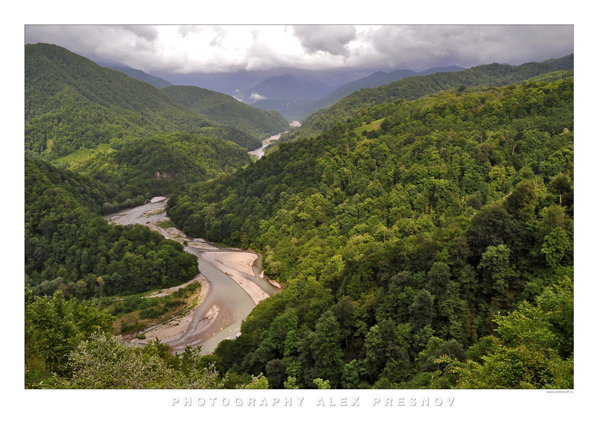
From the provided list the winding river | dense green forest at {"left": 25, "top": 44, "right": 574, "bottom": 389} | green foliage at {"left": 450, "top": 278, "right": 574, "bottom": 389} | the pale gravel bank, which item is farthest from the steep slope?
green foliage at {"left": 450, "top": 278, "right": 574, "bottom": 389}

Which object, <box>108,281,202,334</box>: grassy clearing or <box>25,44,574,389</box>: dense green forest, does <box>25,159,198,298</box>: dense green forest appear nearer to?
<box>25,44,574,389</box>: dense green forest

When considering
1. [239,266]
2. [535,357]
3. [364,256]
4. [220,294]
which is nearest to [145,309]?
[220,294]

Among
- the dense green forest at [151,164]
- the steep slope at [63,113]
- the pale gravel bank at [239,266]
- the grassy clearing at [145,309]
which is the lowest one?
the grassy clearing at [145,309]

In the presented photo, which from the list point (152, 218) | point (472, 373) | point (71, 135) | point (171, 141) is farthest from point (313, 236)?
point (71, 135)

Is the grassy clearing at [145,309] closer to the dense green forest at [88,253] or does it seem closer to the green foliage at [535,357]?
the dense green forest at [88,253]

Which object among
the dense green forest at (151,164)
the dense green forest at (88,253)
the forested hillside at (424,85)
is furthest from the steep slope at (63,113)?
the dense green forest at (88,253)

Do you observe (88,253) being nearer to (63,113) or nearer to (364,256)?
(364,256)

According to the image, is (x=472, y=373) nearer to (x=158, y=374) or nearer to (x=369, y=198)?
(x=158, y=374)
